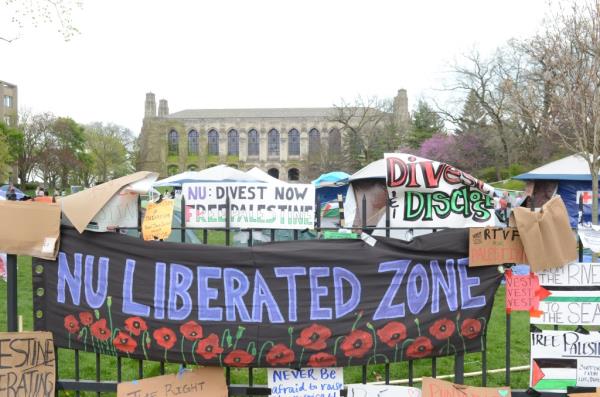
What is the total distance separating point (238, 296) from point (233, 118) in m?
81.6

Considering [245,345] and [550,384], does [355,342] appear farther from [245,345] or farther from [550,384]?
[550,384]

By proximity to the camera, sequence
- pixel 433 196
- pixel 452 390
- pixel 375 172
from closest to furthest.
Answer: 1. pixel 452 390
2. pixel 433 196
3. pixel 375 172

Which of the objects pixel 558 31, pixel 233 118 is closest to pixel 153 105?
pixel 233 118

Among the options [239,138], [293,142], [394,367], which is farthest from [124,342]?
[239,138]

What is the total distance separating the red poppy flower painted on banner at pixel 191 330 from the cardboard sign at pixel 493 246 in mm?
1700

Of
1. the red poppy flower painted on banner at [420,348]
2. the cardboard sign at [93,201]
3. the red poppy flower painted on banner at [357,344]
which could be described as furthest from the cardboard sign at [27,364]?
the red poppy flower painted on banner at [420,348]

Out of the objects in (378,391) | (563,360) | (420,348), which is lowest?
(378,391)

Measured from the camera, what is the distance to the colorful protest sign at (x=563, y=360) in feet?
10.4

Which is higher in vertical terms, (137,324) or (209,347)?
(137,324)

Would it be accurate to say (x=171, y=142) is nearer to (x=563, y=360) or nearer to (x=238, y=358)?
(x=238, y=358)

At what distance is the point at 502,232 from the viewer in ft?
10.2

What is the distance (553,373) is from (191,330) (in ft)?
7.48

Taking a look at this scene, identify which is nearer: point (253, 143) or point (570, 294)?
point (570, 294)

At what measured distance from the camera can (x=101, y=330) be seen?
3064 mm
